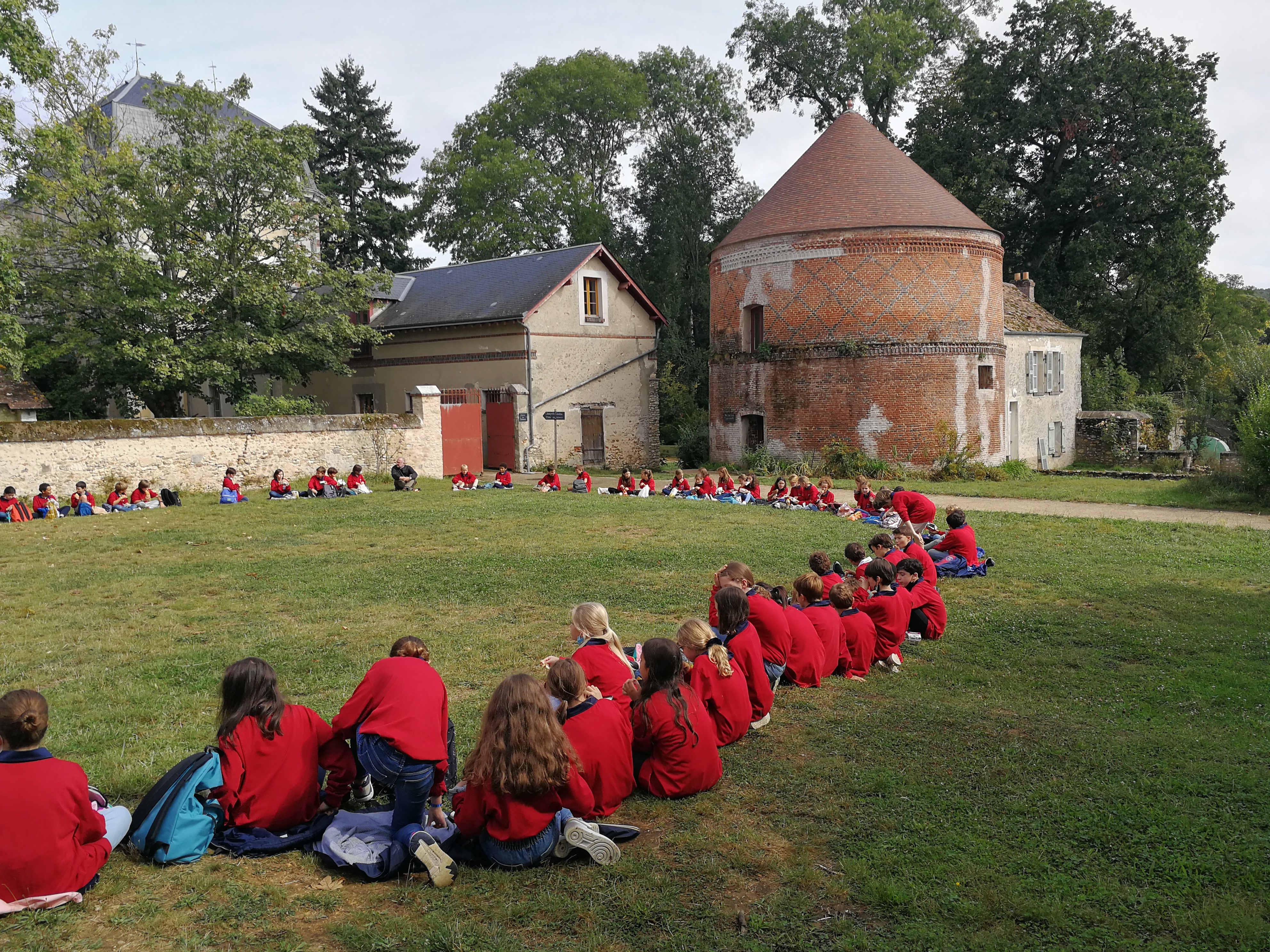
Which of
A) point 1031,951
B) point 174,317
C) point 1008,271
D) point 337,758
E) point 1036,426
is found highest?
point 1008,271

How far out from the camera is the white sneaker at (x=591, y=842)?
4457 millimetres

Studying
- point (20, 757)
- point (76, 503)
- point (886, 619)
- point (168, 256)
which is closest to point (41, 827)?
point (20, 757)

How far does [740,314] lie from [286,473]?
1411 centimetres

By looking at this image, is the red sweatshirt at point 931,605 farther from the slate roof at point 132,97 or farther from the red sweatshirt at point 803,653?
the slate roof at point 132,97

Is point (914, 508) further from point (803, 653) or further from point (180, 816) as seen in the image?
point (180, 816)

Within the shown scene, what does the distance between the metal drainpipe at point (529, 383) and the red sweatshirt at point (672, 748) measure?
76.6ft

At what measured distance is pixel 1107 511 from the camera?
1834cm

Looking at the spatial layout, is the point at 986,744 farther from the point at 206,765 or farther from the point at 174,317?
the point at 174,317

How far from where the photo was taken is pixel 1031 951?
373 centimetres

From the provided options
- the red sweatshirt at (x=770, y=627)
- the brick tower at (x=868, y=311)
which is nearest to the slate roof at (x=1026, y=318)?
the brick tower at (x=868, y=311)

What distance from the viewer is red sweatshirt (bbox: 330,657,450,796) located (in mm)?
4609

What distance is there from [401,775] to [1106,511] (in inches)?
678

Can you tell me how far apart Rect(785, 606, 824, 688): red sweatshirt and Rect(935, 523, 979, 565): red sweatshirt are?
5.15 metres

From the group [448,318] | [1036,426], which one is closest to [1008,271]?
[1036,426]
